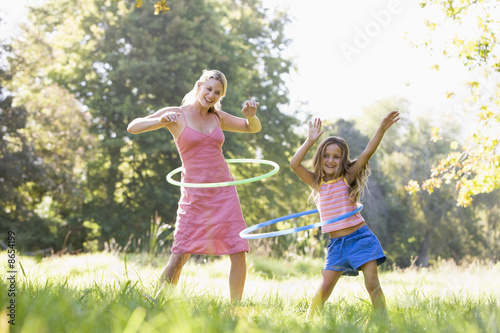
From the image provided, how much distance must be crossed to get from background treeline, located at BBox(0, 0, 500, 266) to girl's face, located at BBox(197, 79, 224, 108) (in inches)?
447

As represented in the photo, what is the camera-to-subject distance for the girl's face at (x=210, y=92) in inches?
160

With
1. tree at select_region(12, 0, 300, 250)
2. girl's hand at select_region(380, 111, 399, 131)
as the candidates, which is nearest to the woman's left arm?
girl's hand at select_region(380, 111, 399, 131)

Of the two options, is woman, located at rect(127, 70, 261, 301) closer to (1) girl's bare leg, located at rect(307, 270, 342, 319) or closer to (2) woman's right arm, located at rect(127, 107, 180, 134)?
(2) woman's right arm, located at rect(127, 107, 180, 134)

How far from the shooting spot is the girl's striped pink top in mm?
3787

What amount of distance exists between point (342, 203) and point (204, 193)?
1.04m

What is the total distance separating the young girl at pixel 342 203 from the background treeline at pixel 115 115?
11.3m

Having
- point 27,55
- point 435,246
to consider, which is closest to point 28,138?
point 27,55

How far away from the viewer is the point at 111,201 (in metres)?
19.5

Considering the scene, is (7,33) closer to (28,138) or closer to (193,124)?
(28,138)

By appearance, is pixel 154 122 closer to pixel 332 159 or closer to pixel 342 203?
pixel 332 159

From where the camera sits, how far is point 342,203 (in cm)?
380

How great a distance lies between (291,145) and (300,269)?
12.0 metres

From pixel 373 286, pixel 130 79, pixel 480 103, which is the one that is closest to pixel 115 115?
pixel 130 79

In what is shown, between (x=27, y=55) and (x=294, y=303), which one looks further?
(x=27, y=55)
